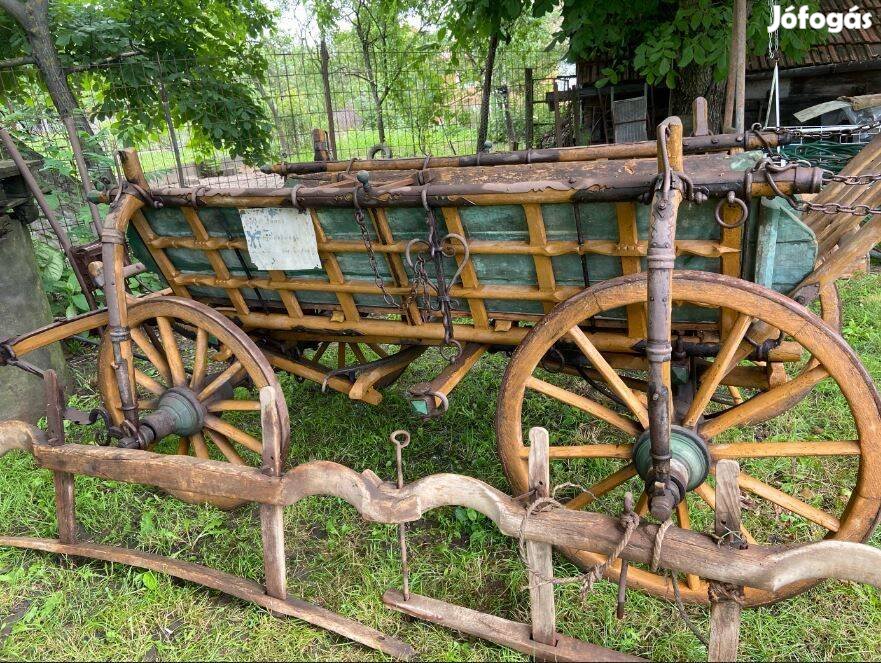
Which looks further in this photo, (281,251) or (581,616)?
(281,251)

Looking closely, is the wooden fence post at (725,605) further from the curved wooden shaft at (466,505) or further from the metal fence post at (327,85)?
the metal fence post at (327,85)

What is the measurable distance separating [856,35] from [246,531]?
9.75 m

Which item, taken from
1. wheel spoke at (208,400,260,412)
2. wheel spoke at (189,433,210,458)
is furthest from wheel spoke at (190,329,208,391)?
wheel spoke at (189,433,210,458)

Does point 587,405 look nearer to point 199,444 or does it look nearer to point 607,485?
point 607,485

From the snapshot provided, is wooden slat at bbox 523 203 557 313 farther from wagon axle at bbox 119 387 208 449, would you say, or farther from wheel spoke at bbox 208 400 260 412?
wagon axle at bbox 119 387 208 449

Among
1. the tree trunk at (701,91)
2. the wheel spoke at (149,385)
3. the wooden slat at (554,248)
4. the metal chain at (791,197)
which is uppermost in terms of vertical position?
the tree trunk at (701,91)

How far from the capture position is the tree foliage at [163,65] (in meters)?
5.66

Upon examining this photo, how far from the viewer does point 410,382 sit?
4434mm

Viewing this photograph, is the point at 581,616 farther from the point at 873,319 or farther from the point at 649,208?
the point at 873,319

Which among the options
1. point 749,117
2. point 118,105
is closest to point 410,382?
point 118,105

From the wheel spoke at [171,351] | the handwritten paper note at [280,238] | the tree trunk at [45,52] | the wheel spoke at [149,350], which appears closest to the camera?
the handwritten paper note at [280,238]

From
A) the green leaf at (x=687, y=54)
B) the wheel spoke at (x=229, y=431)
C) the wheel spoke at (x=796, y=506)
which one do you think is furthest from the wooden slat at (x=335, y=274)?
the green leaf at (x=687, y=54)

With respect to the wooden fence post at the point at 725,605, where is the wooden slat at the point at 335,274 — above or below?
above

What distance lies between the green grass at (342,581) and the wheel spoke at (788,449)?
2.05 feet
